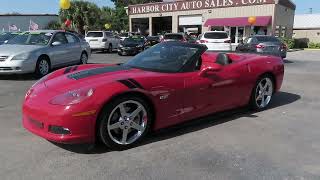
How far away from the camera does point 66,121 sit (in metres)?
4.32

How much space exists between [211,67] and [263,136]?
118 cm

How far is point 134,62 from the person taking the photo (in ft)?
19.4

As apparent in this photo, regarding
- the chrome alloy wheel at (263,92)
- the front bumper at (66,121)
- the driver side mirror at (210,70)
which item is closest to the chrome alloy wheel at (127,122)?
the front bumper at (66,121)

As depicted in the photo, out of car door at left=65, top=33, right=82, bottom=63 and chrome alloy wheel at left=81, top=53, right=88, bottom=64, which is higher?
car door at left=65, top=33, right=82, bottom=63

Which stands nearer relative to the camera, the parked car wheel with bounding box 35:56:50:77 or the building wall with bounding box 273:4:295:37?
the parked car wheel with bounding box 35:56:50:77

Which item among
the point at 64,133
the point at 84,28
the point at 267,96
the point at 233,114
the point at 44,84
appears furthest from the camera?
the point at 84,28

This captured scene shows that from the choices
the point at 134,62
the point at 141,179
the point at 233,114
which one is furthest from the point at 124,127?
the point at 233,114

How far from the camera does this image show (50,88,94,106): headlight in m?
4.40

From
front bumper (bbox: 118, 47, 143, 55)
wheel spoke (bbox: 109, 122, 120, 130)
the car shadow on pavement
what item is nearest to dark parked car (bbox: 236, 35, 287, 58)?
front bumper (bbox: 118, 47, 143, 55)

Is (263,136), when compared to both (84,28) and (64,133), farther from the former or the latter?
(84,28)

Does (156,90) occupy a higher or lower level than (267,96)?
higher

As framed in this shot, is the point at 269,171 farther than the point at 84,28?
No

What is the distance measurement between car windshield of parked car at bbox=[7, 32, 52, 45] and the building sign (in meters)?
28.8

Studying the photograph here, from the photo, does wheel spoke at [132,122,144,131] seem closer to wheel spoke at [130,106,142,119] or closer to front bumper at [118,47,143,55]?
wheel spoke at [130,106,142,119]
